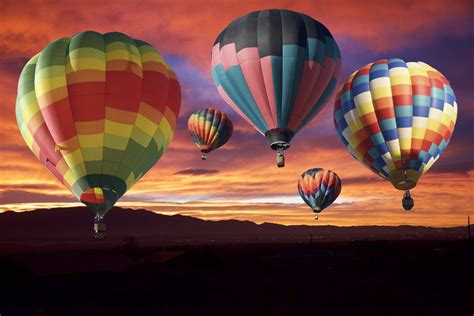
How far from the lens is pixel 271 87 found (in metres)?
28.0

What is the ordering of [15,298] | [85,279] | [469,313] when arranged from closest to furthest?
[469,313]
[15,298]
[85,279]

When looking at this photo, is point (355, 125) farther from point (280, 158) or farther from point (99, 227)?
point (99, 227)

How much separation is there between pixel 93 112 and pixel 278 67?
1183 centimetres

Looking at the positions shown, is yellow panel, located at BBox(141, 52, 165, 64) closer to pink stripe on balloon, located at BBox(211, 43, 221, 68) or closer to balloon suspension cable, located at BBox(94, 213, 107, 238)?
pink stripe on balloon, located at BBox(211, 43, 221, 68)

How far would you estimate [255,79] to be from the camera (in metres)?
28.3

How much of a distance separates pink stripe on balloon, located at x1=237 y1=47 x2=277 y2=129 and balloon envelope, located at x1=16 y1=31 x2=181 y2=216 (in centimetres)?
676

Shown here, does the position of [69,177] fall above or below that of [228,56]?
below

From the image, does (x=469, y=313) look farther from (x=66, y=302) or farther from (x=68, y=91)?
(x=68, y=91)

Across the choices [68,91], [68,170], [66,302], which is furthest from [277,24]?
[66,302]

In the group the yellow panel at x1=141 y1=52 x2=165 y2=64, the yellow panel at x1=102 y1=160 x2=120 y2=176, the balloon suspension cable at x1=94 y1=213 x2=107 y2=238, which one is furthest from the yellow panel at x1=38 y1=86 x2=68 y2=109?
the balloon suspension cable at x1=94 y1=213 x2=107 y2=238

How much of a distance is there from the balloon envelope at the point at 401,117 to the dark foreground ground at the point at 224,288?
8098 mm

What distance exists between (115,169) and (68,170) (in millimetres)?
2214

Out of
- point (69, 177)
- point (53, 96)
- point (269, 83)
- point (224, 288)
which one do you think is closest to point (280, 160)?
point (269, 83)

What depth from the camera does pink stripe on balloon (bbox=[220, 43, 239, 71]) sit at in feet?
94.9
